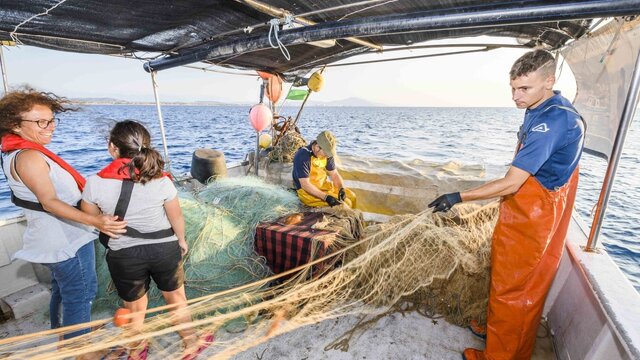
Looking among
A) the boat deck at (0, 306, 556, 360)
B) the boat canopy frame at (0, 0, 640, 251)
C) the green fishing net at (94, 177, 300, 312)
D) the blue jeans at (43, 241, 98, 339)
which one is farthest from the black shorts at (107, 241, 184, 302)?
the boat canopy frame at (0, 0, 640, 251)

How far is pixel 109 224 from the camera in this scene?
6.45ft

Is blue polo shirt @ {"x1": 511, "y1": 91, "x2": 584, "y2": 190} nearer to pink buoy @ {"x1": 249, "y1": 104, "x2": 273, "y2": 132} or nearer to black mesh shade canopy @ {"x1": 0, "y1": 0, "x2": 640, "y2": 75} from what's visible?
black mesh shade canopy @ {"x1": 0, "y1": 0, "x2": 640, "y2": 75}

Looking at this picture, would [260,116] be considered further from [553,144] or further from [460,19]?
[553,144]

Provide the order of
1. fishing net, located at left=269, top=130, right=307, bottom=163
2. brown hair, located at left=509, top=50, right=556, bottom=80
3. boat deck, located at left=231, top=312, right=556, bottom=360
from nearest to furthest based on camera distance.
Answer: brown hair, located at left=509, top=50, right=556, bottom=80, boat deck, located at left=231, top=312, right=556, bottom=360, fishing net, located at left=269, top=130, right=307, bottom=163

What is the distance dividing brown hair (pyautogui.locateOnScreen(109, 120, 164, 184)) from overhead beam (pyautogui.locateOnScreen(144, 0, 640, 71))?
1242 millimetres

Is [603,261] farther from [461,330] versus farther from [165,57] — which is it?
[165,57]

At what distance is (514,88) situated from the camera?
204cm

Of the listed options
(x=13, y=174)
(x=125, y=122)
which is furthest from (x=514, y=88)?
(x=13, y=174)

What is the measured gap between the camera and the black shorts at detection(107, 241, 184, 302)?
6.91 feet

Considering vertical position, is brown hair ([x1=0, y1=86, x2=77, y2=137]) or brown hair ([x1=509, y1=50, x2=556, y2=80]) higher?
brown hair ([x1=509, y1=50, x2=556, y2=80])

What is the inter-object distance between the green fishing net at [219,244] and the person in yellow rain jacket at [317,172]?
33cm

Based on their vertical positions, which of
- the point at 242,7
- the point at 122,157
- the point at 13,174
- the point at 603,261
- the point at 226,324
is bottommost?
the point at 226,324

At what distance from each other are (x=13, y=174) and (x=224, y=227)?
75.7 inches

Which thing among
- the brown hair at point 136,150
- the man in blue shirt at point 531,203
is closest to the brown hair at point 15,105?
the brown hair at point 136,150
